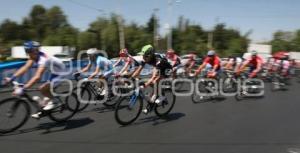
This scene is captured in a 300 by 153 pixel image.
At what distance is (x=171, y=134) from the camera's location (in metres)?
9.02

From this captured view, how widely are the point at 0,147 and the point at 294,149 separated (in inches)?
236

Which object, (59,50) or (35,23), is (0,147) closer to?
(59,50)

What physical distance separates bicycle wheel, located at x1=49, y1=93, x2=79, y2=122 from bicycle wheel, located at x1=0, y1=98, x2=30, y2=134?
749mm

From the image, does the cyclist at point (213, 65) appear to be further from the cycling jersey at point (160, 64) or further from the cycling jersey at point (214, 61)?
the cycling jersey at point (160, 64)

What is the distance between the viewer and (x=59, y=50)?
5134 centimetres

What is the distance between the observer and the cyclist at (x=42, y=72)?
8.64m

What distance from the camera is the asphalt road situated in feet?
25.5

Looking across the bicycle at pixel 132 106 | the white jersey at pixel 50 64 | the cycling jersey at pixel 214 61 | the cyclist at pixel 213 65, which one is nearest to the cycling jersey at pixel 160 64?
the bicycle at pixel 132 106

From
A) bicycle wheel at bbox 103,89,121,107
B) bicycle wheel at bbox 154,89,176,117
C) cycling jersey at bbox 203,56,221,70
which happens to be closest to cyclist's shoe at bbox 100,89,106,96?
bicycle wheel at bbox 103,89,121,107

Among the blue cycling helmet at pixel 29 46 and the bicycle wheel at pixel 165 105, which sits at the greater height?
the blue cycling helmet at pixel 29 46

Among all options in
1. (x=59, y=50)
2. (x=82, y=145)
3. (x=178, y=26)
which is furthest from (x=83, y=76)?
(x=178, y=26)

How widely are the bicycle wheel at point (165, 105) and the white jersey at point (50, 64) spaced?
114 inches

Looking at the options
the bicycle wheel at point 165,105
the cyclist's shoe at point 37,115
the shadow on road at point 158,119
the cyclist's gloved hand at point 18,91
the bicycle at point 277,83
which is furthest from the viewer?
the bicycle at point 277,83

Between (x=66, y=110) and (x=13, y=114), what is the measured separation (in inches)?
66.7
